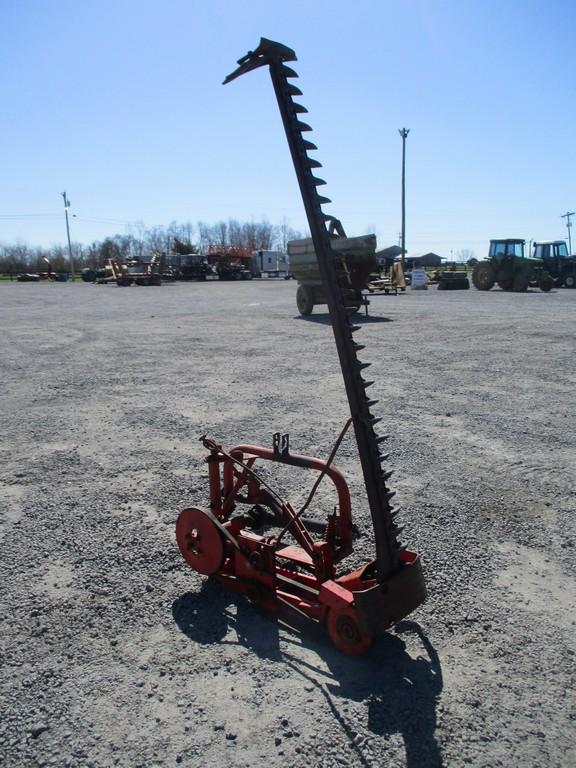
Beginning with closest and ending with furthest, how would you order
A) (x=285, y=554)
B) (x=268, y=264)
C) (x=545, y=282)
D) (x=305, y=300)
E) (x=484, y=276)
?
(x=285, y=554) → (x=305, y=300) → (x=545, y=282) → (x=484, y=276) → (x=268, y=264)

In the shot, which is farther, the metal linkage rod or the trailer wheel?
the trailer wheel

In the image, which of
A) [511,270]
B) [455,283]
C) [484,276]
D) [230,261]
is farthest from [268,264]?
[511,270]

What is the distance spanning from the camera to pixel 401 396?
7758 mm

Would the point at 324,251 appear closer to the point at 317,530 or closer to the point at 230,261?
the point at 317,530

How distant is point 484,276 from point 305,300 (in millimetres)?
15958

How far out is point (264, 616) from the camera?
318 centimetres

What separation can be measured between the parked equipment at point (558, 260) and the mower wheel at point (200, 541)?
32.8 meters

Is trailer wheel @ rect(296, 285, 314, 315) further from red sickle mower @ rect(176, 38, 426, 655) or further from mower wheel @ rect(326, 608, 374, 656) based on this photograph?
mower wheel @ rect(326, 608, 374, 656)

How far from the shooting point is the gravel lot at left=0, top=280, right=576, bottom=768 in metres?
2.35

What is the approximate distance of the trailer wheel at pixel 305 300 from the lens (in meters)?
17.8

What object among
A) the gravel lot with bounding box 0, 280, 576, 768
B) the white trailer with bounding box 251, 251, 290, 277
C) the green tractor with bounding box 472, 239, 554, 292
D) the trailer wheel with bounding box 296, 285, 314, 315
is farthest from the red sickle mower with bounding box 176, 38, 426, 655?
the white trailer with bounding box 251, 251, 290, 277

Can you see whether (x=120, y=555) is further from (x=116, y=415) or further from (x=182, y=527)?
(x=116, y=415)

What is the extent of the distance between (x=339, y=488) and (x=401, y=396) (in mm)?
4817

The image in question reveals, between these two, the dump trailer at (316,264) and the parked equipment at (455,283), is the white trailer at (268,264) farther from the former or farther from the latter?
the dump trailer at (316,264)
